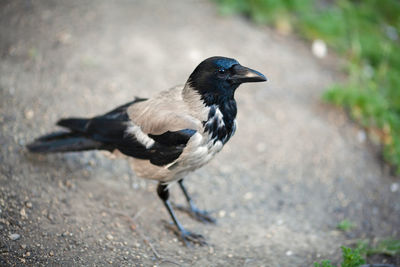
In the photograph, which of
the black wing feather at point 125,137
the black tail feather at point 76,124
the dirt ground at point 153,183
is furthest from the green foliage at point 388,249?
the black tail feather at point 76,124

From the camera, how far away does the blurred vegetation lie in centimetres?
673

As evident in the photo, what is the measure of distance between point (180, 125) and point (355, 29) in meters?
5.68

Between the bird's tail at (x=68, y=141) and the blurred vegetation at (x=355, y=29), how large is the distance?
13.4ft

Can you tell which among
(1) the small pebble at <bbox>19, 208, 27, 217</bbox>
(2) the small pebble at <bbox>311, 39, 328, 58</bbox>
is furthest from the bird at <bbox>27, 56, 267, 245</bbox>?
(2) the small pebble at <bbox>311, 39, 328, 58</bbox>

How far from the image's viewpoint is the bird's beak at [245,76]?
3195mm

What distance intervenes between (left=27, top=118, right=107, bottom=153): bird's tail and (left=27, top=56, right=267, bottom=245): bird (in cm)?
7

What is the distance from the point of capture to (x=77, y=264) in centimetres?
306

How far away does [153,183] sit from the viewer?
450 cm

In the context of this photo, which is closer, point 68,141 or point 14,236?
point 14,236

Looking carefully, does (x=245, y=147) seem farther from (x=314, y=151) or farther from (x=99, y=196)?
(x=99, y=196)

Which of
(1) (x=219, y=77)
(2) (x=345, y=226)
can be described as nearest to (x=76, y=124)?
(1) (x=219, y=77)

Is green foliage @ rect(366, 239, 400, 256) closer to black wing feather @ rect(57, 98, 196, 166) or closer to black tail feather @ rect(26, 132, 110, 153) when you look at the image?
black wing feather @ rect(57, 98, 196, 166)

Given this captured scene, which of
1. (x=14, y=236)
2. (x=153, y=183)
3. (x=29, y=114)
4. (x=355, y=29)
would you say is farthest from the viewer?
(x=355, y=29)

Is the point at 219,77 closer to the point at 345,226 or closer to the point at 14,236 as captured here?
the point at 14,236
